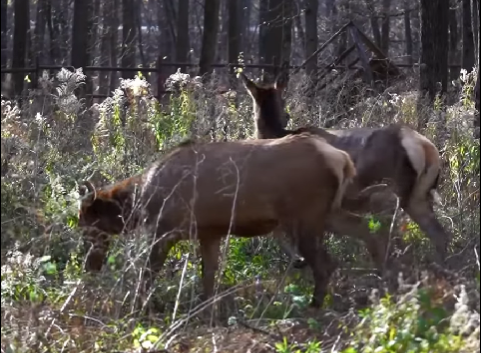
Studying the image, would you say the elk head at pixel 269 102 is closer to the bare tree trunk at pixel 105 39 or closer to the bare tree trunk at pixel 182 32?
the bare tree trunk at pixel 182 32

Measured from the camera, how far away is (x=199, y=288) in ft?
26.8

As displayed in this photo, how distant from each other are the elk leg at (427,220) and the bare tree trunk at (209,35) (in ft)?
41.2

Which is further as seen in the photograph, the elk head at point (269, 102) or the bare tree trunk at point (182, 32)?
the bare tree trunk at point (182, 32)

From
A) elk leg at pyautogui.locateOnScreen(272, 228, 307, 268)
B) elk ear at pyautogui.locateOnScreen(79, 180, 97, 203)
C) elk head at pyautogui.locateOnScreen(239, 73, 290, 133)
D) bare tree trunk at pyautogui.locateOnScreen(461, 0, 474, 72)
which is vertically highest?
bare tree trunk at pyautogui.locateOnScreen(461, 0, 474, 72)

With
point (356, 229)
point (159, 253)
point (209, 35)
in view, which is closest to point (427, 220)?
point (356, 229)

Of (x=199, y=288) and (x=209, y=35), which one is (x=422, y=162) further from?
(x=209, y=35)

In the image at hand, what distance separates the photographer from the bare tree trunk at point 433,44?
16547 mm

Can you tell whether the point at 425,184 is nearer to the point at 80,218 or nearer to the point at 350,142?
the point at 350,142

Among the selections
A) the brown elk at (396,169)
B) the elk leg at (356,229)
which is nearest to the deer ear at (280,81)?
the brown elk at (396,169)

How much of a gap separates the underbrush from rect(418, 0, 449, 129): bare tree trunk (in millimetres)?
4134

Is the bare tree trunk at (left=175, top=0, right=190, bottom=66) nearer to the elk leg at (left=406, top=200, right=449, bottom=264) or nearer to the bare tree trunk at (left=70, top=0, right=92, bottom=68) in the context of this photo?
the bare tree trunk at (left=70, top=0, right=92, bottom=68)

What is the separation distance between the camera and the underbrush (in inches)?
250

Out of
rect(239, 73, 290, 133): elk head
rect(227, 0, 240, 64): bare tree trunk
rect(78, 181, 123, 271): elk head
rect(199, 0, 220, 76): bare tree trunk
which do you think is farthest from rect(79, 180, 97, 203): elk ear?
rect(227, 0, 240, 64): bare tree trunk

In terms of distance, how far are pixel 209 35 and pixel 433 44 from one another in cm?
739
